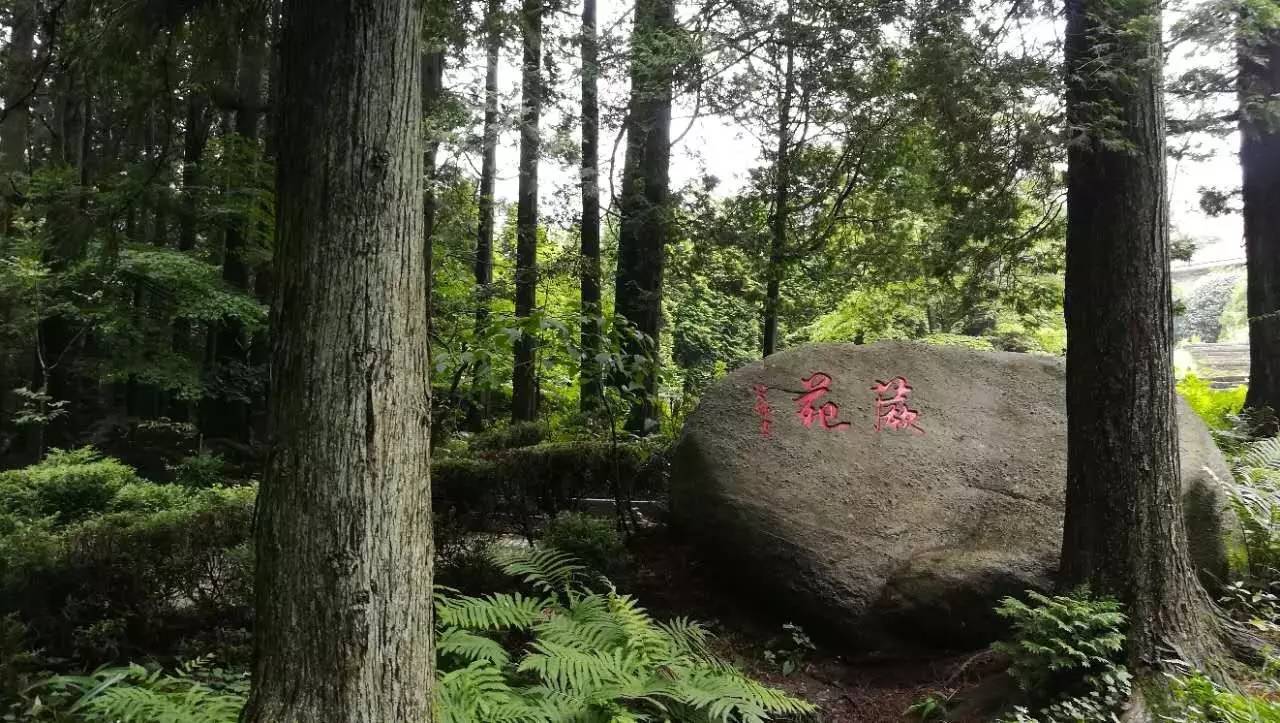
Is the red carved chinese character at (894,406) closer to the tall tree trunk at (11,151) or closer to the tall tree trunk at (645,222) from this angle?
the tall tree trunk at (645,222)

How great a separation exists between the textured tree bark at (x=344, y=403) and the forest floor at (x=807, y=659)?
3.23 metres

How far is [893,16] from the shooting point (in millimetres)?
6020

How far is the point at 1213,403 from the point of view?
9.99 m

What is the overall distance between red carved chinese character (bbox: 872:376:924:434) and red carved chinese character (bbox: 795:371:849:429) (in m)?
0.34

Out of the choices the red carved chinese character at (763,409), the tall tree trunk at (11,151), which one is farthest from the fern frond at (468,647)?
the tall tree trunk at (11,151)

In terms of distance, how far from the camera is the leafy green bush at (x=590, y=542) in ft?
19.1

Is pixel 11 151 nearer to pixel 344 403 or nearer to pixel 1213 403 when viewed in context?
pixel 344 403

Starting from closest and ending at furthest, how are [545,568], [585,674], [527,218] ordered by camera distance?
1. [585,674]
2. [545,568]
3. [527,218]

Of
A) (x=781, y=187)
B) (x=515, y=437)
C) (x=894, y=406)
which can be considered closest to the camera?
(x=894, y=406)

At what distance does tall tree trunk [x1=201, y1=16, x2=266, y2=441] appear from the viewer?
11.1 m

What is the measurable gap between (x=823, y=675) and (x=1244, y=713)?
8.44ft

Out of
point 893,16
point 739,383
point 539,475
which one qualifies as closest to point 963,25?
point 893,16

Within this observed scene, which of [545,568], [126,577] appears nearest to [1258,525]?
[545,568]

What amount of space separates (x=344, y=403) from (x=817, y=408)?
178 inches
